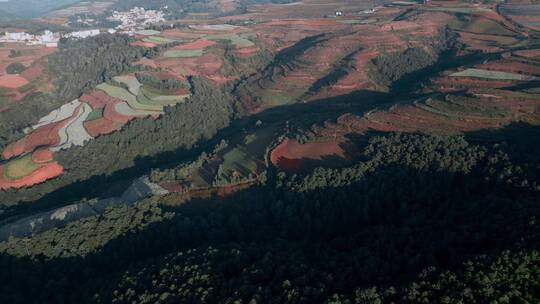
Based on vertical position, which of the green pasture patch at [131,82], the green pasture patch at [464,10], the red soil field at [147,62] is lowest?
the green pasture patch at [131,82]

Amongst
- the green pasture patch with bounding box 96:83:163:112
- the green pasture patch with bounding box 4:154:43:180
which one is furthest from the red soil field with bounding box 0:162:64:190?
the green pasture patch with bounding box 96:83:163:112

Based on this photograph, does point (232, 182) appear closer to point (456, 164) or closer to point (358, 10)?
point (456, 164)

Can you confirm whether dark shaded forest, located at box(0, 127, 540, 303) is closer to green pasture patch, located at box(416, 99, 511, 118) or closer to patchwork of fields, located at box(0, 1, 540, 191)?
green pasture patch, located at box(416, 99, 511, 118)

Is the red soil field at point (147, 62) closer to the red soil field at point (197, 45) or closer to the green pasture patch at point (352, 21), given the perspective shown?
the red soil field at point (197, 45)

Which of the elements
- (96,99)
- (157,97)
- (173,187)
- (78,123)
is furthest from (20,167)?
(157,97)

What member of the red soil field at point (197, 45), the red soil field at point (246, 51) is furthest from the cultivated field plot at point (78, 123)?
the red soil field at point (246, 51)

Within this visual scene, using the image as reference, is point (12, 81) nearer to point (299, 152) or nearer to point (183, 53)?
point (183, 53)

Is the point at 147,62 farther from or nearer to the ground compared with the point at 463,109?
farther from the ground
